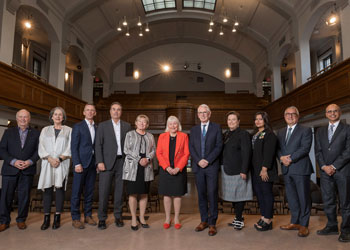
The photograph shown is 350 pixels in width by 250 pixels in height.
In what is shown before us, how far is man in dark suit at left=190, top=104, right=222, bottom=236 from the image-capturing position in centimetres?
301

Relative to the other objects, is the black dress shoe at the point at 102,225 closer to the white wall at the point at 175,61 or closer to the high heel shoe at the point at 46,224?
the high heel shoe at the point at 46,224

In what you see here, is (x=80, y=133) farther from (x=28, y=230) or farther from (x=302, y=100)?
(x=302, y=100)

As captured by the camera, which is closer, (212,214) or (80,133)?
(212,214)

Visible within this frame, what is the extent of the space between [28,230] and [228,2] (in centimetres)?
1150

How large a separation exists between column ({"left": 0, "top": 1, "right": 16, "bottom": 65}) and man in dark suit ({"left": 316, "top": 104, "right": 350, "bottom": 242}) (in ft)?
23.6

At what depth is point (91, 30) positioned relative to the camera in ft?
38.0

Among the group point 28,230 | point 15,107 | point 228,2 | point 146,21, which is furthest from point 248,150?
point 146,21

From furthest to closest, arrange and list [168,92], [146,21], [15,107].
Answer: [168,92], [146,21], [15,107]

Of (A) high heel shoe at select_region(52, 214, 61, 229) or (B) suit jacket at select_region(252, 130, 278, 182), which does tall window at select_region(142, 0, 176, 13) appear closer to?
(B) suit jacket at select_region(252, 130, 278, 182)

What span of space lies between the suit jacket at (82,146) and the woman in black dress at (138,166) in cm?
49

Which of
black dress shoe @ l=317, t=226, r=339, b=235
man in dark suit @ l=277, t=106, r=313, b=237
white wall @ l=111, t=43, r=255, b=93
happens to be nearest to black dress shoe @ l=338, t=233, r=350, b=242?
black dress shoe @ l=317, t=226, r=339, b=235

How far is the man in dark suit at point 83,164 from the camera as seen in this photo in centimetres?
314

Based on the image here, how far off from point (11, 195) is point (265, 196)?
3.10m

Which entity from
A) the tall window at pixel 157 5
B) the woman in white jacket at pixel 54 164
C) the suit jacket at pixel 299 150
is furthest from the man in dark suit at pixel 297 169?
the tall window at pixel 157 5
